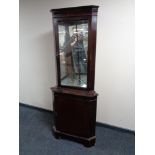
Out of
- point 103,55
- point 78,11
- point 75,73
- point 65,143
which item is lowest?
point 65,143

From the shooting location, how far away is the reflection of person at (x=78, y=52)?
2379 mm

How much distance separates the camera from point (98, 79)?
9.49ft

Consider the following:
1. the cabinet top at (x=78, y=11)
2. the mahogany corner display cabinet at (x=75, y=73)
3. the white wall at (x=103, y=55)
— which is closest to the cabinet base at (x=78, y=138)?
the mahogany corner display cabinet at (x=75, y=73)

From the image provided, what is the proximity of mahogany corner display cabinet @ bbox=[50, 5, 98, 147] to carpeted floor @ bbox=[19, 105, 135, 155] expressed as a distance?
4.3 inches

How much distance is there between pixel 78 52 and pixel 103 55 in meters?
0.50

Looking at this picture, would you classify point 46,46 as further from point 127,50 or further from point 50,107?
point 127,50

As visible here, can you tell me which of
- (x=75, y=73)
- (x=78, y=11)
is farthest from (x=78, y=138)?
(x=78, y=11)

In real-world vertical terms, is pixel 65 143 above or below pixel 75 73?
below

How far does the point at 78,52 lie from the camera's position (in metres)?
2.44

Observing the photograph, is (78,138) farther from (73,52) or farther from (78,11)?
(78,11)

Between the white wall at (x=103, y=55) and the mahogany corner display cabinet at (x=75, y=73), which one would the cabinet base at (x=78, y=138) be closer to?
the mahogany corner display cabinet at (x=75, y=73)
